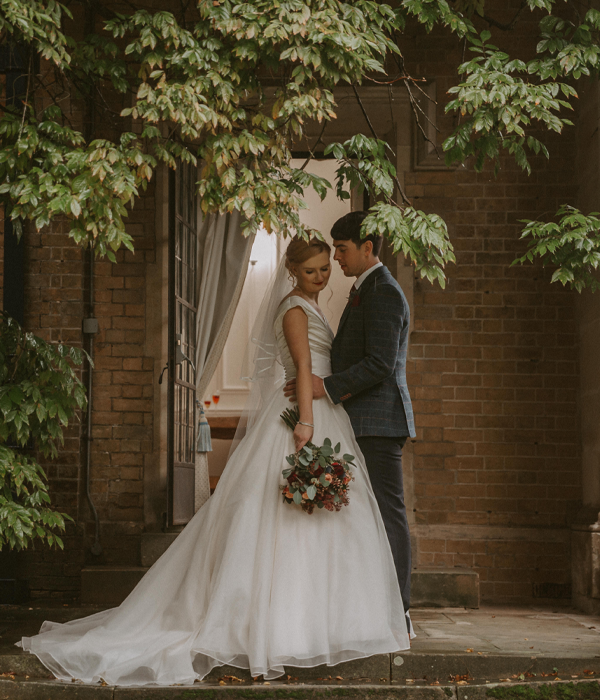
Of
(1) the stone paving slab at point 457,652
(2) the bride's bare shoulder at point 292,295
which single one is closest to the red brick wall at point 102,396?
(1) the stone paving slab at point 457,652

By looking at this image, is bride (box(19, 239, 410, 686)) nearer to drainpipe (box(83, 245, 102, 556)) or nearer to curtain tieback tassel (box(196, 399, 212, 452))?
drainpipe (box(83, 245, 102, 556))

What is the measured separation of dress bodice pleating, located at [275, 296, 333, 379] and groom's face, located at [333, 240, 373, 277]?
0.27 metres

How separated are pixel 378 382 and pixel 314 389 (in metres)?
0.32

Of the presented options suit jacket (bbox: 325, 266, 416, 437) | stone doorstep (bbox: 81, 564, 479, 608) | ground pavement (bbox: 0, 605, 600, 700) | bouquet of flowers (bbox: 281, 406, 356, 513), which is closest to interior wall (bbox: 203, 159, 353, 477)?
stone doorstep (bbox: 81, 564, 479, 608)

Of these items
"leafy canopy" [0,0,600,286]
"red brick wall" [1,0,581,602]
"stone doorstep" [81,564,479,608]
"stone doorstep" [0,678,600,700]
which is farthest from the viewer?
"red brick wall" [1,0,581,602]

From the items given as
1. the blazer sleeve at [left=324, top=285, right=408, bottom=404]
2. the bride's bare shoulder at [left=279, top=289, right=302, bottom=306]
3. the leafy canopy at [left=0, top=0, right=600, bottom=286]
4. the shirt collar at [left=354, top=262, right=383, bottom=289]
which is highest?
the leafy canopy at [left=0, top=0, right=600, bottom=286]

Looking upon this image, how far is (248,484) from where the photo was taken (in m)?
3.52

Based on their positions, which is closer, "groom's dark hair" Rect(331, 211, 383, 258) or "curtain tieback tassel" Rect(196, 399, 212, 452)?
"groom's dark hair" Rect(331, 211, 383, 258)

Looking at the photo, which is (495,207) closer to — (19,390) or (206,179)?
(206,179)

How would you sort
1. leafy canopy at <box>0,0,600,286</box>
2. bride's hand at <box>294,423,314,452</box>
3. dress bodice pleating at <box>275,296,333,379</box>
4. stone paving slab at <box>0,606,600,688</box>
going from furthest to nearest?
dress bodice pleating at <box>275,296,333,379</box> < bride's hand at <box>294,423,314,452</box> < stone paving slab at <box>0,606,600,688</box> < leafy canopy at <box>0,0,600,286</box>

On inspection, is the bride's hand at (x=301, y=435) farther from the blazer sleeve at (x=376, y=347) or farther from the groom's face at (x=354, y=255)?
the groom's face at (x=354, y=255)

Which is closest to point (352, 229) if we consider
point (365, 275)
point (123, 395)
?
point (365, 275)

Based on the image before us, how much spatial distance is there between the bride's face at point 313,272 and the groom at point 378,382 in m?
0.15

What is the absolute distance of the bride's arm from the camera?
350cm
